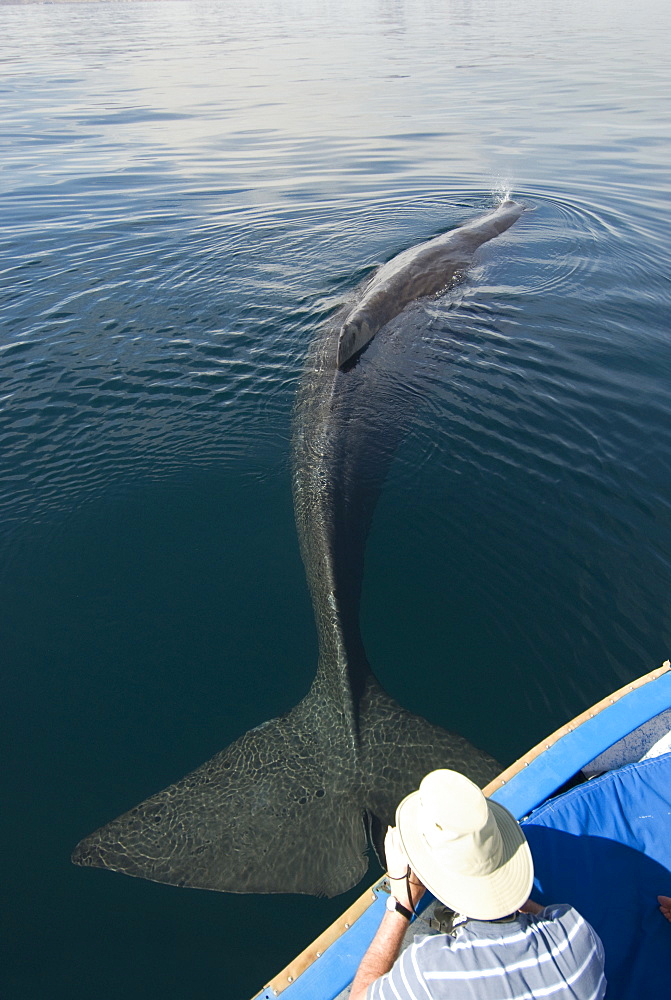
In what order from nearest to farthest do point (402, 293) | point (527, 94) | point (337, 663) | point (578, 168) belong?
point (337, 663) < point (402, 293) < point (578, 168) < point (527, 94)

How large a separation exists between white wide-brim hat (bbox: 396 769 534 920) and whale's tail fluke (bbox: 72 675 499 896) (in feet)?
5.95

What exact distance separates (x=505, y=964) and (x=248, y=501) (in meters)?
6.14

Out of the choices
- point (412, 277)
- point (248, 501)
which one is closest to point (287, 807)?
point (248, 501)

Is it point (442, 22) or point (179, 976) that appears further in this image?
point (442, 22)

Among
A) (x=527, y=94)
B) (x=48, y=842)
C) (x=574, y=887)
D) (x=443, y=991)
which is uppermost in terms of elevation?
(x=527, y=94)

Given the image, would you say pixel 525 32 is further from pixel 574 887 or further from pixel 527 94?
pixel 574 887

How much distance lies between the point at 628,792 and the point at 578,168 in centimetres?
2390

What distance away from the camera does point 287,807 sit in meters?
5.25

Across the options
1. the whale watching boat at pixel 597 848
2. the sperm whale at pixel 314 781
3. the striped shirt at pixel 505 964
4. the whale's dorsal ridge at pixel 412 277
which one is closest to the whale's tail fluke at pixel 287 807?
the sperm whale at pixel 314 781

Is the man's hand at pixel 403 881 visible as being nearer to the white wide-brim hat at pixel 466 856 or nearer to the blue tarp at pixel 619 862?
the white wide-brim hat at pixel 466 856

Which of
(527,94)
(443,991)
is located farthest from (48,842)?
(527,94)

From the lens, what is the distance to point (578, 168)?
23.2 m

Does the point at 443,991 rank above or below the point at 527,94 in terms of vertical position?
below

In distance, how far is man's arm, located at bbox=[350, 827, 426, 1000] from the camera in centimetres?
350
